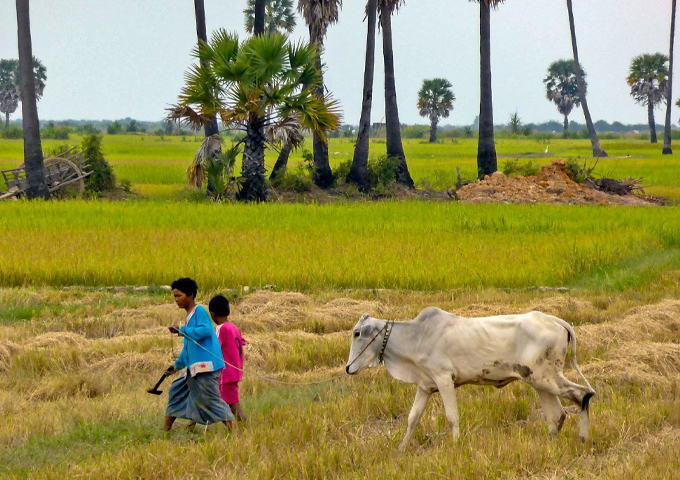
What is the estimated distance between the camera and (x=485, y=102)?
3042cm

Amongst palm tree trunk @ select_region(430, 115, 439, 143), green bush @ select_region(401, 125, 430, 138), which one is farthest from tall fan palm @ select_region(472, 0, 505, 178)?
green bush @ select_region(401, 125, 430, 138)

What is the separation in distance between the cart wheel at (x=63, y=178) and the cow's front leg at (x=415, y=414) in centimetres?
2018

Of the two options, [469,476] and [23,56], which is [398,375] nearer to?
[469,476]

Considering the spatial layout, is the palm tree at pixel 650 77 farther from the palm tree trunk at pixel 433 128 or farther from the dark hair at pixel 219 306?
the dark hair at pixel 219 306

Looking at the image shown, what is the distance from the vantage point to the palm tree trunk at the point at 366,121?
2742 centimetres

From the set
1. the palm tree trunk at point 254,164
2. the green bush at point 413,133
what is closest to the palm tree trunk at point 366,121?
the palm tree trunk at point 254,164

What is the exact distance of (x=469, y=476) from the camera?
520 centimetres

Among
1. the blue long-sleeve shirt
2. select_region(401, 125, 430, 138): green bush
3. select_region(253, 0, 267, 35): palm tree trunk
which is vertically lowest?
the blue long-sleeve shirt

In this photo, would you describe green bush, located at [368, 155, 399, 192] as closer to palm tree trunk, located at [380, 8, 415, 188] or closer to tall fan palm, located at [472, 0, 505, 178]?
palm tree trunk, located at [380, 8, 415, 188]

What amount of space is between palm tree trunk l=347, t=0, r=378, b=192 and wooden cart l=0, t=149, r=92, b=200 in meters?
8.37

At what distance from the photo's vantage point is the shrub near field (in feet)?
41.3

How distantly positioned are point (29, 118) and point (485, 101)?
15432 mm

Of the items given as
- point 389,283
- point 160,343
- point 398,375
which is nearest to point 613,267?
point 389,283

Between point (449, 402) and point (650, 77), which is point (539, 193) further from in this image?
point (650, 77)
